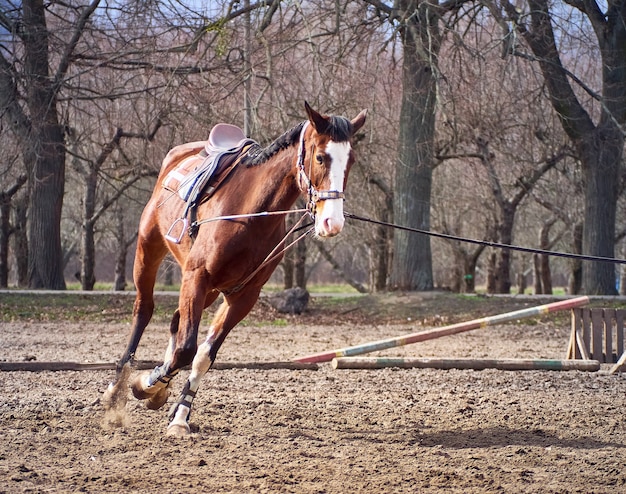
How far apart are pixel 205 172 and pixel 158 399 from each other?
1834 millimetres

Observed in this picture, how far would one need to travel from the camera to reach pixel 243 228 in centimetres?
605

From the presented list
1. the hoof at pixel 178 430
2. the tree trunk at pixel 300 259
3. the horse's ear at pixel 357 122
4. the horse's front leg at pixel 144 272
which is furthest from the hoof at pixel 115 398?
the tree trunk at pixel 300 259

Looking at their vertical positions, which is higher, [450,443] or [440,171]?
[440,171]

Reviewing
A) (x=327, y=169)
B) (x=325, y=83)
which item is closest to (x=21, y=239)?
(x=325, y=83)

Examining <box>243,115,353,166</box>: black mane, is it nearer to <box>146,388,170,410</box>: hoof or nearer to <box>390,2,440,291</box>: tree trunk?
<box>146,388,170,410</box>: hoof

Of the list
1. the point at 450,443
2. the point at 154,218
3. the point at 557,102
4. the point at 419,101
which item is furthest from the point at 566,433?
the point at 557,102

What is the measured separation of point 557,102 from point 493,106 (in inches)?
90.6

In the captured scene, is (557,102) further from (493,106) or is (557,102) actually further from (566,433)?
(566,433)

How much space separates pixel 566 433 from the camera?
20.5 feet

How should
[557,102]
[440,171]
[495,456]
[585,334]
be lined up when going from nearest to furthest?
[495,456] < [585,334] < [557,102] < [440,171]

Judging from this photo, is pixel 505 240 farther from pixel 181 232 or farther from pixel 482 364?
pixel 181 232

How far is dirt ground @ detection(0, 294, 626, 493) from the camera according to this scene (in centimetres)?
471

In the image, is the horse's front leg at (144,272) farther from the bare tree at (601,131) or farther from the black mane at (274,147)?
the bare tree at (601,131)

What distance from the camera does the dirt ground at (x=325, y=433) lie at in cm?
471
